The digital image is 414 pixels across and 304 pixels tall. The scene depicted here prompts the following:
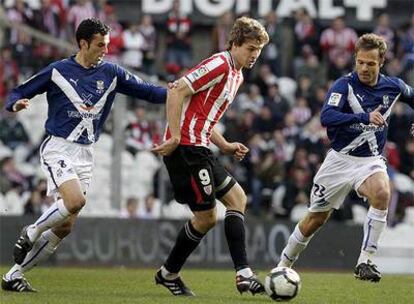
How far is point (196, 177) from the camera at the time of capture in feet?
35.0

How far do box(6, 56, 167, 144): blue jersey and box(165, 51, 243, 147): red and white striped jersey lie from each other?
63 centimetres

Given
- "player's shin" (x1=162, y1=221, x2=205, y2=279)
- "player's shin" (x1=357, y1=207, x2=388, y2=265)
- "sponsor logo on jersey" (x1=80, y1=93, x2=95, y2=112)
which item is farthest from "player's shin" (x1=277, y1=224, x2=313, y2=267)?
"sponsor logo on jersey" (x1=80, y1=93, x2=95, y2=112)

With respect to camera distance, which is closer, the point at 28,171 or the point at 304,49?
the point at 28,171

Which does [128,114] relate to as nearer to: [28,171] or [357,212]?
[28,171]

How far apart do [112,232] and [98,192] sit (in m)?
1.17

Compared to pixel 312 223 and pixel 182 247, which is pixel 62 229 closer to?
pixel 182 247

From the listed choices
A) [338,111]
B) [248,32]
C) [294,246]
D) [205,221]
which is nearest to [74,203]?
[205,221]

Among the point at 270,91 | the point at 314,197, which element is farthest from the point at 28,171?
the point at 314,197

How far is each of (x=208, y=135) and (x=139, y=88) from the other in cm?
94

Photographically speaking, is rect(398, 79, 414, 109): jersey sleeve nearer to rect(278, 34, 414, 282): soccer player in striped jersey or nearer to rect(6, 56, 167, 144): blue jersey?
rect(278, 34, 414, 282): soccer player in striped jersey

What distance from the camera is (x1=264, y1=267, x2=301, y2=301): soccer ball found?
1005cm

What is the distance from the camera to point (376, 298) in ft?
36.2

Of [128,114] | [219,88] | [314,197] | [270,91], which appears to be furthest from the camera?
[270,91]

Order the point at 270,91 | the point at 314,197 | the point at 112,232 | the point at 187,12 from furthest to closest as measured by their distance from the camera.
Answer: the point at 187,12, the point at 270,91, the point at 112,232, the point at 314,197
